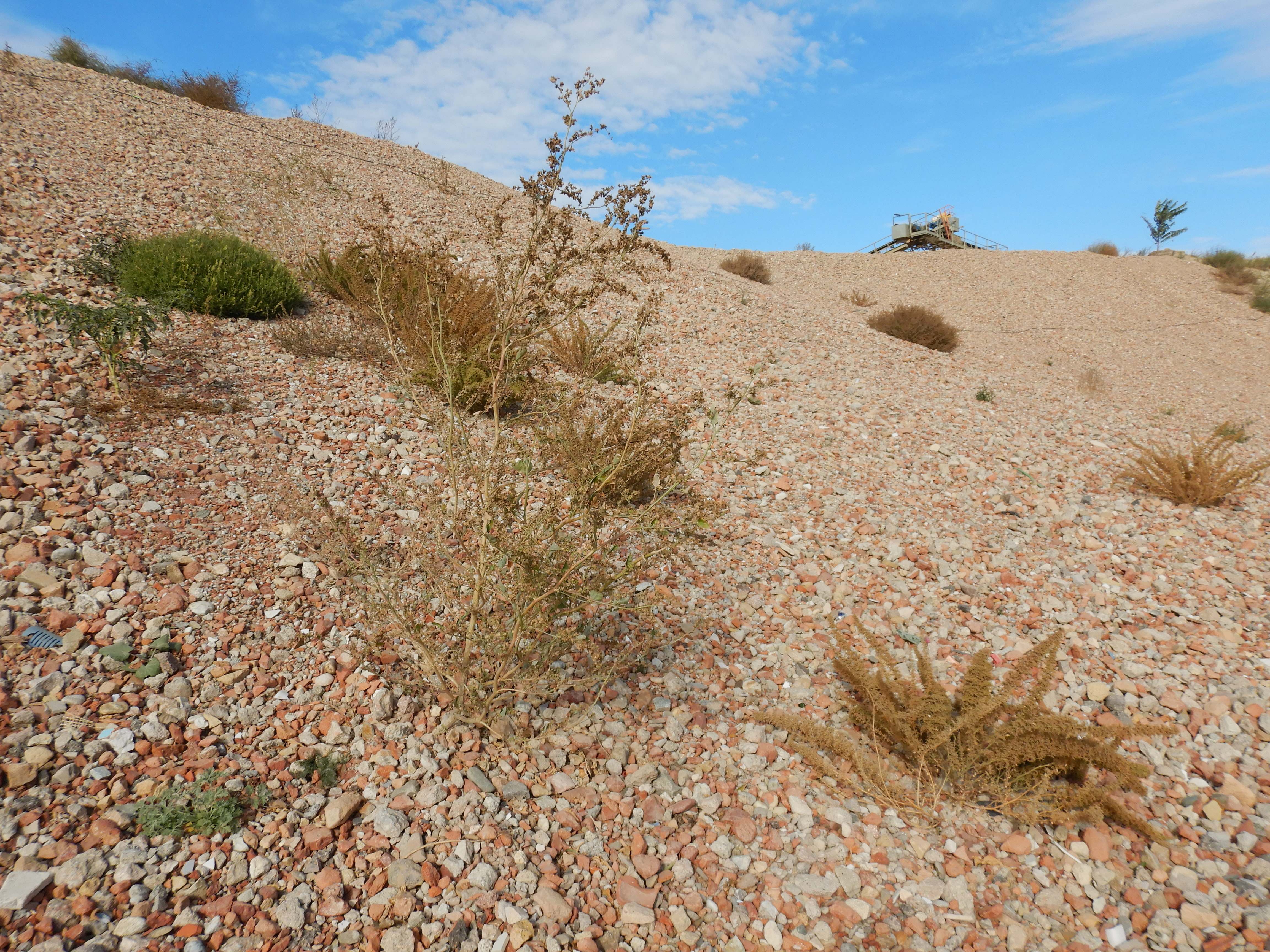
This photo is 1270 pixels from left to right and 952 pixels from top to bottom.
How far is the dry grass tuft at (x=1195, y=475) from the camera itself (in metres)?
5.04

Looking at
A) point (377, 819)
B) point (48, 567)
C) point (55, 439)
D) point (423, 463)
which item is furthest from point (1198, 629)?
point (55, 439)

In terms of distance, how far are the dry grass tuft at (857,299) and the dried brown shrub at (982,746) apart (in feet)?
41.1

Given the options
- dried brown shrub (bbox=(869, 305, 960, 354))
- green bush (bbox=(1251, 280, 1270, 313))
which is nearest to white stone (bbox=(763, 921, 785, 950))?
dried brown shrub (bbox=(869, 305, 960, 354))

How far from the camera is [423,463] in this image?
4457 mm

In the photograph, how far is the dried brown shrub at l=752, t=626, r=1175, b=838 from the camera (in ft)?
8.54

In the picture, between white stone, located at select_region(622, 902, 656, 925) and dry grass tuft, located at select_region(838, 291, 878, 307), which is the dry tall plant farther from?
dry grass tuft, located at select_region(838, 291, 878, 307)

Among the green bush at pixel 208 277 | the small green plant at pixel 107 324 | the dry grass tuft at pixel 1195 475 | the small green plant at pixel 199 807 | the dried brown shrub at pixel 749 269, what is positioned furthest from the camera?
the dried brown shrub at pixel 749 269

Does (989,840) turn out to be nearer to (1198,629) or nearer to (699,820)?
(699,820)

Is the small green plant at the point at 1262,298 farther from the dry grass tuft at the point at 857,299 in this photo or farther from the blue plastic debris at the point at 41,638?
the blue plastic debris at the point at 41,638

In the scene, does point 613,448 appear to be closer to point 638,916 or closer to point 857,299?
point 638,916

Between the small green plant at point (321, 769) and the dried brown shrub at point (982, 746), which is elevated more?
the dried brown shrub at point (982, 746)

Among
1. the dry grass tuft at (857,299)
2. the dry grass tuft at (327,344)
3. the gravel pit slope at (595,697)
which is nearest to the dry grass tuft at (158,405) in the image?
the gravel pit slope at (595,697)

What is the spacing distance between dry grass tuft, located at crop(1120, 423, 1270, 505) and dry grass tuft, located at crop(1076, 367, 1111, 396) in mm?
4037

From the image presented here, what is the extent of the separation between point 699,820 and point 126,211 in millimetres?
8127
